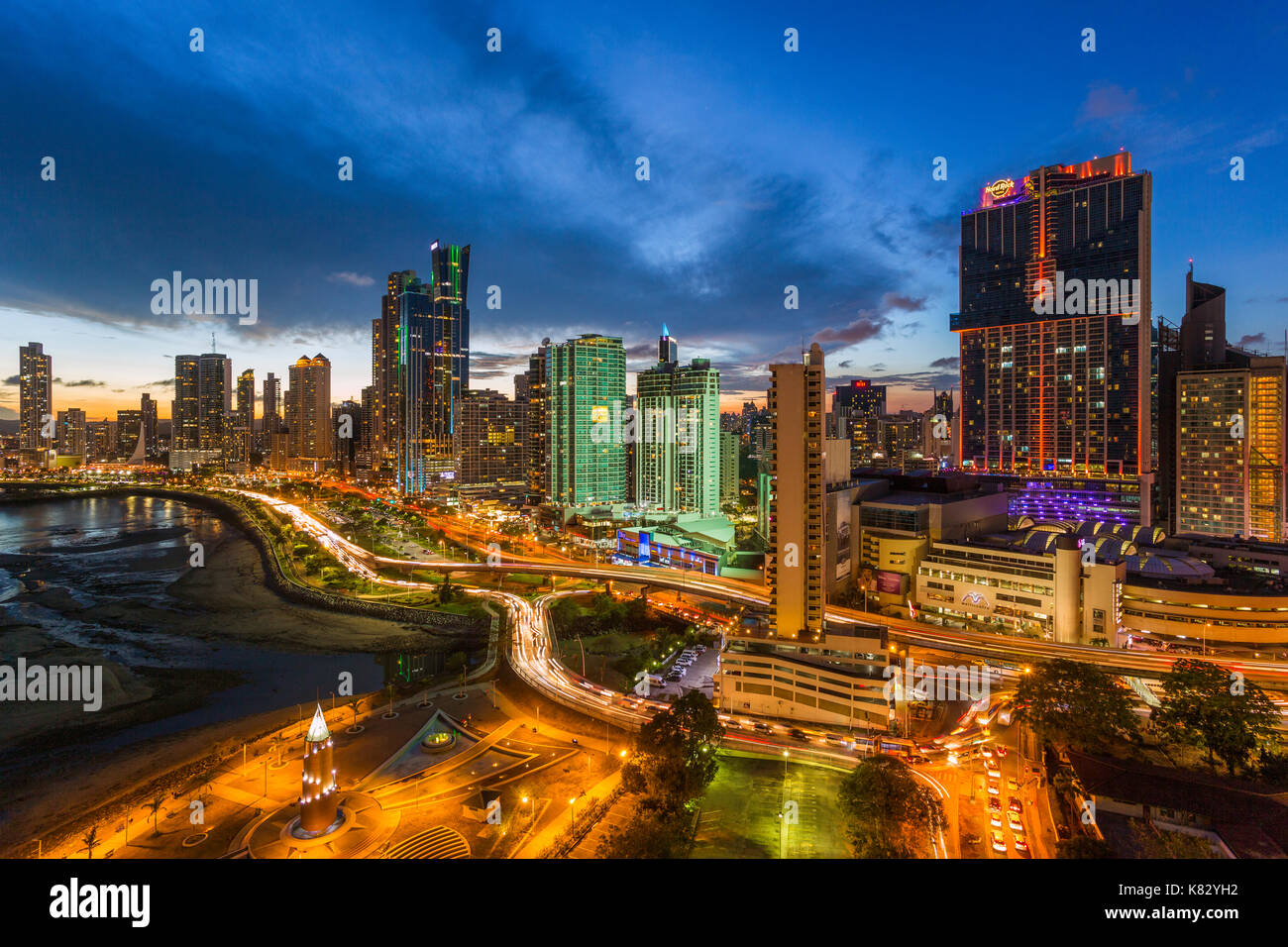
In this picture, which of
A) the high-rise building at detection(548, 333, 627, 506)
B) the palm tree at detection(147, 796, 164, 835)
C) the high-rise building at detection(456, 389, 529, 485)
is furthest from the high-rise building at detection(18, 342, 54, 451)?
the palm tree at detection(147, 796, 164, 835)

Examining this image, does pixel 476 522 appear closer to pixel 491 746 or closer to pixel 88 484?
pixel 491 746

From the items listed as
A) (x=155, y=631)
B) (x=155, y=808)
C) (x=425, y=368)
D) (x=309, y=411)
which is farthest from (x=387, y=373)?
(x=155, y=808)

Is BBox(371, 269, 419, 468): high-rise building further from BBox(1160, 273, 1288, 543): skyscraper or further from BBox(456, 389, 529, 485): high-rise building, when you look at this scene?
BBox(1160, 273, 1288, 543): skyscraper

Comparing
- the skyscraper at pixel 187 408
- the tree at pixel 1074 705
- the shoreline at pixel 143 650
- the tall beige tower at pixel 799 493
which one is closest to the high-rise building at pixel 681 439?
the shoreline at pixel 143 650

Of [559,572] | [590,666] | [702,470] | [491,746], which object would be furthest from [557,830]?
[702,470]

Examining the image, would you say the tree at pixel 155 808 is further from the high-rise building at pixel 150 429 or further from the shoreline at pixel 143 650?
the high-rise building at pixel 150 429

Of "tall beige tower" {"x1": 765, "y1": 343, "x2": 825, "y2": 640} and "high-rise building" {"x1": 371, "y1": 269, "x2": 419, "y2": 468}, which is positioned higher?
"high-rise building" {"x1": 371, "y1": 269, "x2": 419, "y2": 468}
